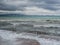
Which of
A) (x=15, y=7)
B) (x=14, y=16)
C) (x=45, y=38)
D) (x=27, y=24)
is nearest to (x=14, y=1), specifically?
(x=15, y=7)

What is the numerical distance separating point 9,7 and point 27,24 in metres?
0.29

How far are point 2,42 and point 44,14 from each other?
59cm

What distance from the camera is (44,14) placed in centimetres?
125

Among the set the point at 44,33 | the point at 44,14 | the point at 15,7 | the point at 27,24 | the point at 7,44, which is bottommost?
the point at 7,44

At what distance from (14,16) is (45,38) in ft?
1.44

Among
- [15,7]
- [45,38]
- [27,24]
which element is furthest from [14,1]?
[45,38]

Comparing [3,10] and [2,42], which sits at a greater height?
[3,10]

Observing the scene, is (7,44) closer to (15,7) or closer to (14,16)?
(14,16)

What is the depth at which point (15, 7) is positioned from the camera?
128cm

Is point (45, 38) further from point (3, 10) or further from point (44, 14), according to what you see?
point (3, 10)

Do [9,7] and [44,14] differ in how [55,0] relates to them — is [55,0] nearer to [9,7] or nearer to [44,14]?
[44,14]

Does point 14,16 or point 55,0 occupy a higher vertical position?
point 55,0

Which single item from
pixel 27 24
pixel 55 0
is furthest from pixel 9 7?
pixel 55 0

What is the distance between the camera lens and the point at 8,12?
1288 millimetres
